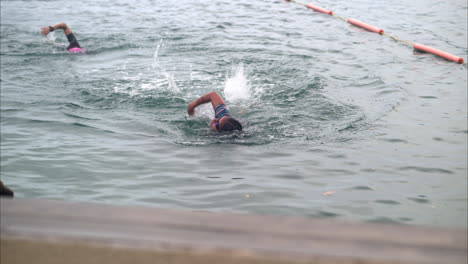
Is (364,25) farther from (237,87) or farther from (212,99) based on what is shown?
(212,99)

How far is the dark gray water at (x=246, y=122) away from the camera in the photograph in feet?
12.8

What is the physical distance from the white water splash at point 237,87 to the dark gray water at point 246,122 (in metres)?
0.03

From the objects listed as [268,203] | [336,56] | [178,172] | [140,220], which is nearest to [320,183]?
[268,203]

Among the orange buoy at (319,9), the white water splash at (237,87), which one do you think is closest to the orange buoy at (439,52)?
the white water splash at (237,87)

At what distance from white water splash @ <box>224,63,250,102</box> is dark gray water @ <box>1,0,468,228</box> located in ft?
0.10

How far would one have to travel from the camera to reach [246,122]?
5895mm

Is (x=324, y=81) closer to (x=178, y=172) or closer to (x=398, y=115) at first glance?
(x=398, y=115)

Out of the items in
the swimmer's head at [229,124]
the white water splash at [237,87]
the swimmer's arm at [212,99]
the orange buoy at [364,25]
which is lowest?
the white water splash at [237,87]

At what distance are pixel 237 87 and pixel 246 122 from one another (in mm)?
1591

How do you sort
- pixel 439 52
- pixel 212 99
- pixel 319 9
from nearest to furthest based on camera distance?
pixel 212 99, pixel 439 52, pixel 319 9

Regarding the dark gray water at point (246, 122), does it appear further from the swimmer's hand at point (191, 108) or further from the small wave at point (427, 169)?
the swimmer's hand at point (191, 108)

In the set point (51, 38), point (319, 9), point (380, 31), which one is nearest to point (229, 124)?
point (51, 38)

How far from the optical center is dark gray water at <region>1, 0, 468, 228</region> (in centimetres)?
389

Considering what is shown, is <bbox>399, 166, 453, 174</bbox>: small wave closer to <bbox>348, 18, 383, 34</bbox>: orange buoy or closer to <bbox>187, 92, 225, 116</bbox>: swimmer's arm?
<bbox>187, 92, 225, 116</bbox>: swimmer's arm
